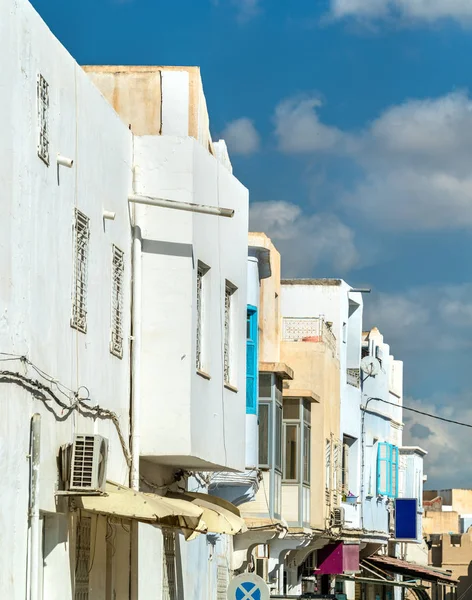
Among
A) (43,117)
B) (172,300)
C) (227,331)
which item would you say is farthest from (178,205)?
(43,117)

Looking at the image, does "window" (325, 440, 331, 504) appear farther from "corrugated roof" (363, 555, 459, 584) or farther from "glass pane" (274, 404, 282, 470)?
"corrugated roof" (363, 555, 459, 584)

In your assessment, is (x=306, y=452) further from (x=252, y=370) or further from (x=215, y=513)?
(x=215, y=513)

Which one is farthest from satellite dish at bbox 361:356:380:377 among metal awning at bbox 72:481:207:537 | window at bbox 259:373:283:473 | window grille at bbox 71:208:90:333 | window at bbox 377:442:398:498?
window grille at bbox 71:208:90:333

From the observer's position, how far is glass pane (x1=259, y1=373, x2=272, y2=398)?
1114 inches

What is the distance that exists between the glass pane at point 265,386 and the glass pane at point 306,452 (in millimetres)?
3694

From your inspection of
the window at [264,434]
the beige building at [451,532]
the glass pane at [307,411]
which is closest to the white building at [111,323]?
the window at [264,434]

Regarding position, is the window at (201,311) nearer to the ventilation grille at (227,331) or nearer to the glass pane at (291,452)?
the ventilation grille at (227,331)

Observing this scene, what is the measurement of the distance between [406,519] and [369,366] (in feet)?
27.7

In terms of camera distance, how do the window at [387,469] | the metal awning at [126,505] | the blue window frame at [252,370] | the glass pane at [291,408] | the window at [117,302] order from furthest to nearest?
the window at [387,469]
the glass pane at [291,408]
the blue window frame at [252,370]
the window at [117,302]
the metal awning at [126,505]

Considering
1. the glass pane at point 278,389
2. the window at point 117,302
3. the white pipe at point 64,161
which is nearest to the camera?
the white pipe at point 64,161

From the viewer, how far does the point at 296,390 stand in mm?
30906

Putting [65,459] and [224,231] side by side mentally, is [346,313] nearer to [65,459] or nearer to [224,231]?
[224,231]

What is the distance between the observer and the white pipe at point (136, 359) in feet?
55.1

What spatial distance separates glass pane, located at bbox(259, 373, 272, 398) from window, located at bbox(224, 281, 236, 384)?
26.8 ft
